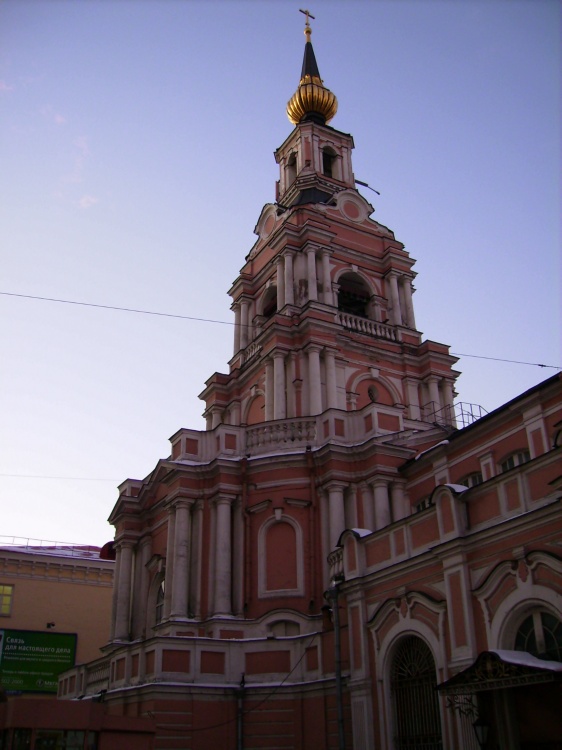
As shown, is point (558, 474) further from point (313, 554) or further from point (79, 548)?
point (79, 548)

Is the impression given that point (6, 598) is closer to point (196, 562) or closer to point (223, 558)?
point (196, 562)

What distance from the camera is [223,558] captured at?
24.8 metres

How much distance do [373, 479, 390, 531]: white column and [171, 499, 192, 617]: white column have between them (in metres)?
6.10

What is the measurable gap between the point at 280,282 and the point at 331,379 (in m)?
6.03

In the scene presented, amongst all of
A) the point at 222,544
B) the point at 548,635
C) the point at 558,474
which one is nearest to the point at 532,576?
the point at 548,635

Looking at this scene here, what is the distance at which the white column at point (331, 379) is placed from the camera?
2992 cm

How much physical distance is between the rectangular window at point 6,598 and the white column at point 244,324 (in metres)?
17.2

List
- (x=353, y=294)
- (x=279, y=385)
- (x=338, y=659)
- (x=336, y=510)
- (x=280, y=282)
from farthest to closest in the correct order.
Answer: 1. (x=353, y=294)
2. (x=280, y=282)
3. (x=279, y=385)
4. (x=336, y=510)
5. (x=338, y=659)

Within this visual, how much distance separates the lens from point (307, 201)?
123 feet

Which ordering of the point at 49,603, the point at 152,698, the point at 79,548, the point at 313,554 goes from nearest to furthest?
the point at 152,698 < the point at 313,554 < the point at 49,603 < the point at 79,548

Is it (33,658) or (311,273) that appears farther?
(33,658)

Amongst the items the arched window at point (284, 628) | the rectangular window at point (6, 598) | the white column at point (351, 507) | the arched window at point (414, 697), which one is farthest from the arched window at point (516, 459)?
the rectangular window at point (6, 598)

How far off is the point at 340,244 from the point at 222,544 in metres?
16.0

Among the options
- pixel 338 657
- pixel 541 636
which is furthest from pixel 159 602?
pixel 541 636
